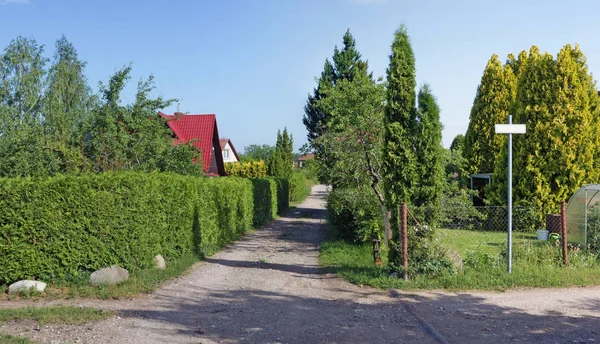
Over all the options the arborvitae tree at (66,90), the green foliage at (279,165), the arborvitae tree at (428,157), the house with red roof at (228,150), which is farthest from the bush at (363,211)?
the house with red roof at (228,150)

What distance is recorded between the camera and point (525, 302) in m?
7.59

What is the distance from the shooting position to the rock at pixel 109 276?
8.73 m

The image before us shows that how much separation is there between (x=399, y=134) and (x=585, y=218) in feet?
18.1

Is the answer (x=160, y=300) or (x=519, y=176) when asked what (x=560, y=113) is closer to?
(x=519, y=176)

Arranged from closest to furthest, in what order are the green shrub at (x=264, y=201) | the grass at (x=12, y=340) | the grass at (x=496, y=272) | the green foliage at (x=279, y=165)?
the grass at (x=12, y=340)
the grass at (x=496, y=272)
the green shrub at (x=264, y=201)
the green foliage at (x=279, y=165)

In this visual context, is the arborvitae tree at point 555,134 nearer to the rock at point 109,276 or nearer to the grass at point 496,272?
the grass at point 496,272

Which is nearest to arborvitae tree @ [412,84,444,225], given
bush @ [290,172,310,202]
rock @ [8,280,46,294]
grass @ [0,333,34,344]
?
grass @ [0,333,34,344]

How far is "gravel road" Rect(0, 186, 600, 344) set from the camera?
5992 millimetres

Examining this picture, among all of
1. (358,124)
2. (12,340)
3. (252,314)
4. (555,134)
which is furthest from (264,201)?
(12,340)

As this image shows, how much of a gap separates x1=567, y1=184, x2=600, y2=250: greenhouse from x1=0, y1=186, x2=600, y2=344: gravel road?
320 centimetres

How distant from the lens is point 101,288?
334 inches

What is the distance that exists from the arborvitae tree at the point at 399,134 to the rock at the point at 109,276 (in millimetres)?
5248

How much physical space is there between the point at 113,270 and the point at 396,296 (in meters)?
5.29

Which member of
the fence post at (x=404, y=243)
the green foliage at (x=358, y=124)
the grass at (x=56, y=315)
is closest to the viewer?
the grass at (x=56, y=315)
